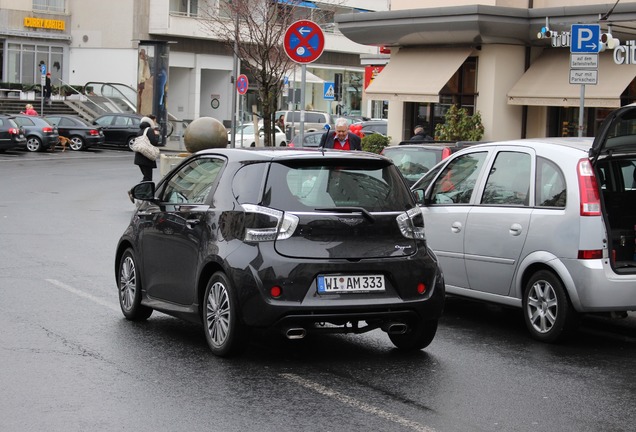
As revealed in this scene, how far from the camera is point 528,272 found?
9.83 m

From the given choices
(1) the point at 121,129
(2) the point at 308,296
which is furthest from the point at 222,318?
(1) the point at 121,129

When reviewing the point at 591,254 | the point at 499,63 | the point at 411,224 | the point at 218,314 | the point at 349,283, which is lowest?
the point at 218,314

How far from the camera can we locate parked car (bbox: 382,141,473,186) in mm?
16547

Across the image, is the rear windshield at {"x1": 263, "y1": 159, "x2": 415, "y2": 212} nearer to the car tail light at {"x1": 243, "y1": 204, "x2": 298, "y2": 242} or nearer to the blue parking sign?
the car tail light at {"x1": 243, "y1": 204, "x2": 298, "y2": 242}

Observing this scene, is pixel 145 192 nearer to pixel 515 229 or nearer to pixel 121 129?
pixel 515 229

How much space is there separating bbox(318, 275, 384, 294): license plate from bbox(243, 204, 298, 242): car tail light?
0.41 metres

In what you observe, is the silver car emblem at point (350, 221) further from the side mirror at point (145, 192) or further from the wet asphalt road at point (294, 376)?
the side mirror at point (145, 192)

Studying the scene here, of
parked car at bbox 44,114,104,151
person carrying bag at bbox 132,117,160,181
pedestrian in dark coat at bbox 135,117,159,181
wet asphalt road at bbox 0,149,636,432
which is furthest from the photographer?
parked car at bbox 44,114,104,151

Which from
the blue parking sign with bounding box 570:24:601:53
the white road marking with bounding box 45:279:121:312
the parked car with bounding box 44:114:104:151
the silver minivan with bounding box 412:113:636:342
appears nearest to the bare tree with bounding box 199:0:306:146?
the parked car with bounding box 44:114:104:151

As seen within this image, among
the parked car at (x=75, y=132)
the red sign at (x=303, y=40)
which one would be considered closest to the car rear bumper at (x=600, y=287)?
the red sign at (x=303, y=40)

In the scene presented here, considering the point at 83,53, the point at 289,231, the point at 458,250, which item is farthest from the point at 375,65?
the point at 83,53

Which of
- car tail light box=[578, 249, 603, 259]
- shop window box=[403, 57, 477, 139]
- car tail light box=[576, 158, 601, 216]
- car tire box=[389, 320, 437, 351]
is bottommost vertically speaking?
car tire box=[389, 320, 437, 351]

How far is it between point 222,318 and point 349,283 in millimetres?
997

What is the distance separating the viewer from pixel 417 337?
8.92 meters
